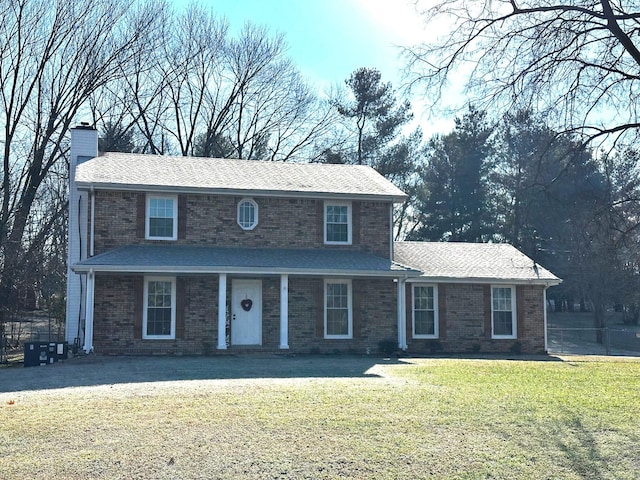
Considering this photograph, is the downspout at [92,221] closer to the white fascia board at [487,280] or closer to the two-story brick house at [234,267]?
the two-story brick house at [234,267]

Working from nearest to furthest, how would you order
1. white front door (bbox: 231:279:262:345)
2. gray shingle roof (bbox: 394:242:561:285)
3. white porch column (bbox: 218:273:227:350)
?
white porch column (bbox: 218:273:227:350) → white front door (bbox: 231:279:262:345) → gray shingle roof (bbox: 394:242:561:285)

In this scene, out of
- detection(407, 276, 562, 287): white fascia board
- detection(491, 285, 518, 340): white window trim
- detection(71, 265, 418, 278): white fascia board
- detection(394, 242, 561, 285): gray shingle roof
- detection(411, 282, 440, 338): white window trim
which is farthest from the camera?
detection(491, 285, 518, 340): white window trim

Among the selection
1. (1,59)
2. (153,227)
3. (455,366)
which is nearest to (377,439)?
(455,366)

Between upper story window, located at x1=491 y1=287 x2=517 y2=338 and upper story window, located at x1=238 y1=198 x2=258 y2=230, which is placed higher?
upper story window, located at x1=238 y1=198 x2=258 y2=230

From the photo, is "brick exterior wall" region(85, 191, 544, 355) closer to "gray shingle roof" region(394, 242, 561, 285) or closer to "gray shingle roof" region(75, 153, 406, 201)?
"gray shingle roof" region(75, 153, 406, 201)

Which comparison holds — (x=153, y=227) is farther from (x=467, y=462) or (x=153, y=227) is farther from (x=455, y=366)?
(x=467, y=462)

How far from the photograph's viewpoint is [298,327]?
851 inches

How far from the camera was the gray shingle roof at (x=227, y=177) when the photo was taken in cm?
2131

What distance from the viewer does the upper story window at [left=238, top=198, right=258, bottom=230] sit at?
22.0 meters

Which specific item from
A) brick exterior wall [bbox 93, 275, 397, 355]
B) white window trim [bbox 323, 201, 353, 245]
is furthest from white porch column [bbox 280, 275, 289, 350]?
white window trim [bbox 323, 201, 353, 245]

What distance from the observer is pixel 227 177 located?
75.3 feet

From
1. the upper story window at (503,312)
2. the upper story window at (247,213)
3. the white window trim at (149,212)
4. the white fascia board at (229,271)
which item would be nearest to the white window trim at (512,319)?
the upper story window at (503,312)

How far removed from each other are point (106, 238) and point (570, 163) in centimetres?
1312

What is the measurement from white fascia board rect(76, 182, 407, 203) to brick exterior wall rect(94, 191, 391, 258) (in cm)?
25
